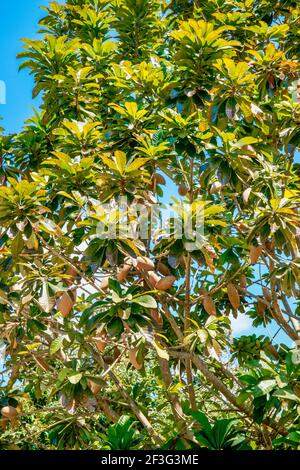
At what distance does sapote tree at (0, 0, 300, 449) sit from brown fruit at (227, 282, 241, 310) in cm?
1

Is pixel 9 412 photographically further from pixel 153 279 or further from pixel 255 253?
pixel 255 253

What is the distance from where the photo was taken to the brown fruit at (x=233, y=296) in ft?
14.3

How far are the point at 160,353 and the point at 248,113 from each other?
2.06m

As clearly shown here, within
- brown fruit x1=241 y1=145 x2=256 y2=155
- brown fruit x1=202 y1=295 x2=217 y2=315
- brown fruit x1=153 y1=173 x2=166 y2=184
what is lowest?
brown fruit x1=202 y1=295 x2=217 y2=315

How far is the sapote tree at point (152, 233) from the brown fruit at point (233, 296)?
A: 0.05ft

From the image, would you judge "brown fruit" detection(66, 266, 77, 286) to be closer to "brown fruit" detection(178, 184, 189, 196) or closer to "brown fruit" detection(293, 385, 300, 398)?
"brown fruit" detection(178, 184, 189, 196)

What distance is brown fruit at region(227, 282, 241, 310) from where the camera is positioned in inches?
172

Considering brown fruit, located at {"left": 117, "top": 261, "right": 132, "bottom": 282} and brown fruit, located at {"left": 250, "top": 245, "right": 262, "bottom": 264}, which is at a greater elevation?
brown fruit, located at {"left": 250, "top": 245, "right": 262, "bottom": 264}

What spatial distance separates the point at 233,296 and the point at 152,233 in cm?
81

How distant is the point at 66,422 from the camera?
4.92m

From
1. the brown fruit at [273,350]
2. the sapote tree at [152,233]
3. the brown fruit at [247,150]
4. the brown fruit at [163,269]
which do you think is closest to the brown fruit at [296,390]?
the sapote tree at [152,233]

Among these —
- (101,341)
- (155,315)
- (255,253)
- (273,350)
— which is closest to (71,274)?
(101,341)

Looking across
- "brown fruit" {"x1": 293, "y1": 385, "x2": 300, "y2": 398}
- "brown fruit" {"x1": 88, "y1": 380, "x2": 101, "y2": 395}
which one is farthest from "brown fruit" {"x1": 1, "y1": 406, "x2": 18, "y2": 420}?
"brown fruit" {"x1": 293, "y1": 385, "x2": 300, "y2": 398}
